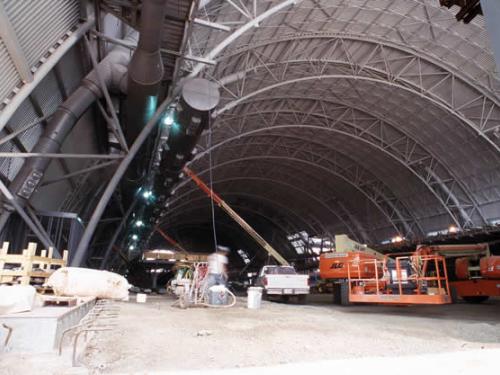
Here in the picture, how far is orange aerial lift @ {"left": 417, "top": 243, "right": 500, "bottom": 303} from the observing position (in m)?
14.4

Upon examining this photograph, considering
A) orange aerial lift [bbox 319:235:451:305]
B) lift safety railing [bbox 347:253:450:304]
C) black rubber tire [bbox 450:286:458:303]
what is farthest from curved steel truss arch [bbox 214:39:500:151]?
lift safety railing [bbox 347:253:450:304]

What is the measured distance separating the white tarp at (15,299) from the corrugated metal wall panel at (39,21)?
18.0 feet

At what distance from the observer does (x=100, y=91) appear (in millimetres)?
10055

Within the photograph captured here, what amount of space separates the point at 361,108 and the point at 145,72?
63.3ft

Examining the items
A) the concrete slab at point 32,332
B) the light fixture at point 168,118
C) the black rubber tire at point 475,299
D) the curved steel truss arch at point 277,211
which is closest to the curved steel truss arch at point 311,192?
the curved steel truss arch at point 277,211

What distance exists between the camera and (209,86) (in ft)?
35.1

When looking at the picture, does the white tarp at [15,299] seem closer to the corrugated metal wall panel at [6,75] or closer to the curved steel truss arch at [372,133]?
the corrugated metal wall panel at [6,75]

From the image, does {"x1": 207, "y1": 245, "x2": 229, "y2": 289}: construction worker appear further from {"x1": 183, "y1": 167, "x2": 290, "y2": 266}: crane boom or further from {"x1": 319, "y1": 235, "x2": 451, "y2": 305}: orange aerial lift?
{"x1": 183, "y1": 167, "x2": 290, "y2": 266}: crane boom

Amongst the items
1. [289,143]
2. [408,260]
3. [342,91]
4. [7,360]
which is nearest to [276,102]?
[342,91]

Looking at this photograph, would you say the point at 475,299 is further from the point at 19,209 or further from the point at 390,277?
the point at 19,209

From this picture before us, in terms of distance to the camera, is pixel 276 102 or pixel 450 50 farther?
pixel 276 102

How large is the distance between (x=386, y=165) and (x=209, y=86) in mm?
23680

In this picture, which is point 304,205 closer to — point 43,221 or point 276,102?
point 276,102

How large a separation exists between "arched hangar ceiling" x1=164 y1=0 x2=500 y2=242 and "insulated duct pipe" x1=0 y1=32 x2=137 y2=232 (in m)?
2.81
